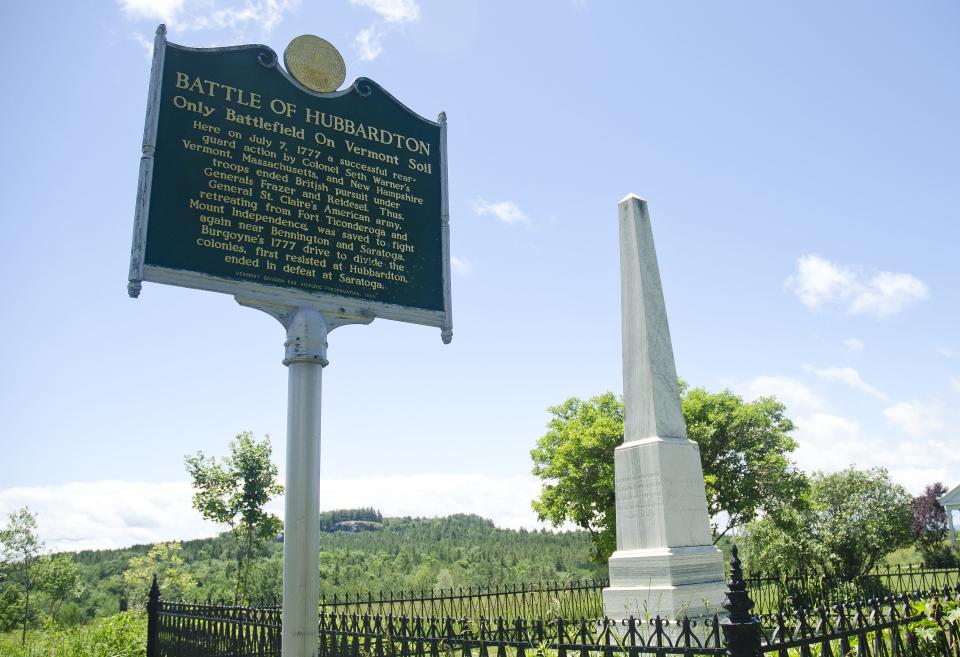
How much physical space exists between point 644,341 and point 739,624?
679 centimetres

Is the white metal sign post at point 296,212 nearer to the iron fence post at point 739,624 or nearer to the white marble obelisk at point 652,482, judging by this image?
the iron fence post at point 739,624

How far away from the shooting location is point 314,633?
188 inches

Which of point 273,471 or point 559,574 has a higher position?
point 273,471

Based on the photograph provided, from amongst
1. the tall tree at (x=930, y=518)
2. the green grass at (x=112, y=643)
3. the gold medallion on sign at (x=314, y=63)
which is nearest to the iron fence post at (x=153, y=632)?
the green grass at (x=112, y=643)

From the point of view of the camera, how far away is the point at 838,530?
28750 millimetres

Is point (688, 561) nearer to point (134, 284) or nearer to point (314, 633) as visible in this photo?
point (314, 633)

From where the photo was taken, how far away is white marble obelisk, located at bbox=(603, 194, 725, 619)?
9.10 m

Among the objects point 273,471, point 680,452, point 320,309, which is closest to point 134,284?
point 320,309

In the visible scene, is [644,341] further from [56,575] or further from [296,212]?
[56,575]

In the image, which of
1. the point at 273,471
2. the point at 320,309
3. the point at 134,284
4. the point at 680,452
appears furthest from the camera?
the point at 273,471

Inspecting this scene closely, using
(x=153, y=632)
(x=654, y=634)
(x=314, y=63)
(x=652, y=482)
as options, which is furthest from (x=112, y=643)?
(x=314, y=63)

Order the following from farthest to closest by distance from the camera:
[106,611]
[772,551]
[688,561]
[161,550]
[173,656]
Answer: [106,611] < [772,551] < [161,550] < [688,561] < [173,656]

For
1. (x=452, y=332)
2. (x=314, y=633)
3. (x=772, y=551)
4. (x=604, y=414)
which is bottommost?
(x=772, y=551)

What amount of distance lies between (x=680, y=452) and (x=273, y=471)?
18338 millimetres
